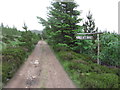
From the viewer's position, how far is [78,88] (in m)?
3.35

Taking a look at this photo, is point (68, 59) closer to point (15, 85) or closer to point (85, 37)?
point (85, 37)

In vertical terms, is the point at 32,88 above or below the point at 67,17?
below

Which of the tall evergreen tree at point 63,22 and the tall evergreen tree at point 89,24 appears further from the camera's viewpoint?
the tall evergreen tree at point 89,24

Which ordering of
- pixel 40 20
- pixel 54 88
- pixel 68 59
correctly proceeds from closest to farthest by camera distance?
pixel 54 88, pixel 68 59, pixel 40 20

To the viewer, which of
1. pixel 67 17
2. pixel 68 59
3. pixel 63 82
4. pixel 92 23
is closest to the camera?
pixel 63 82

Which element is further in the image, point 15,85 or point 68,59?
point 68,59

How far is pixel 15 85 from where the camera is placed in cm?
349

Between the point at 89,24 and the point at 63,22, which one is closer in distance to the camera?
the point at 63,22

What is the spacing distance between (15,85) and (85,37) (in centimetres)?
542

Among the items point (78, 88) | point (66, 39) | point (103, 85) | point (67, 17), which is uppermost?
point (67, 17)

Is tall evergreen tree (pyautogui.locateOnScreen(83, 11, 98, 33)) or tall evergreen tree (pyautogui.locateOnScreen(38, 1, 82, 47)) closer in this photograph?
tall evergreen tree (pyautogui.locateOnScreen(38, 1, 82, 47))

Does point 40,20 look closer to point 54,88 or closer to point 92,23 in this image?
point 54,88

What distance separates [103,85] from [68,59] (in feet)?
11.1

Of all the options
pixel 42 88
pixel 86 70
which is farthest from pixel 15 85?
pixel 86 70
